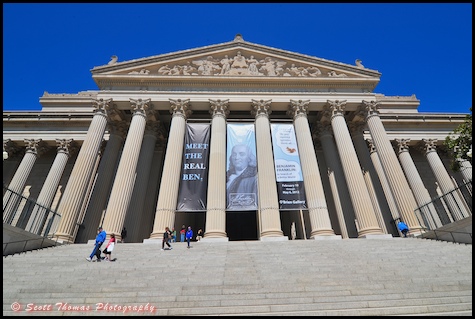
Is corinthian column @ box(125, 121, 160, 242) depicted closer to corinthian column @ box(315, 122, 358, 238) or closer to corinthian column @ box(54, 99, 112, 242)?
corinthian column @ box(54, 99, 112, 242)

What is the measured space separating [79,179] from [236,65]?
551 inches

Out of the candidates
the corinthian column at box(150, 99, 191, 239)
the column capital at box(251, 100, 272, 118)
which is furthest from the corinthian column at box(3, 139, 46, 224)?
the column capital at box(251, 100, 272, 118)

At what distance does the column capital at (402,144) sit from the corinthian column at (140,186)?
21950mm

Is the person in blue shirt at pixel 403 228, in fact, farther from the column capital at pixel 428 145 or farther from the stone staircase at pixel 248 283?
the column capital at pixel 428 145

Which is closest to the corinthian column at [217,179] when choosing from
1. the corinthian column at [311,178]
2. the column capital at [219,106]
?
the column capital at [219,106]

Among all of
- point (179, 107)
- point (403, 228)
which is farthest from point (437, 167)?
point (179, 107)

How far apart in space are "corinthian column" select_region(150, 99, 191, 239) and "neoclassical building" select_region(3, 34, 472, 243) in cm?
7

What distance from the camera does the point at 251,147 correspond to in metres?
17.6

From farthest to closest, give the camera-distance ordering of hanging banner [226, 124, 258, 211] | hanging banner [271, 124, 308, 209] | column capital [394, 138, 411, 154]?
column capital [394, 138, 411, 154] < hanging banner [271, 124, 308, 209] < hanging banner [226, 124, 258, 211]

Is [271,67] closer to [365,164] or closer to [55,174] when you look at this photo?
[365,164]

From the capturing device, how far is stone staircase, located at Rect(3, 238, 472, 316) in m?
5.80

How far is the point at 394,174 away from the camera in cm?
1712

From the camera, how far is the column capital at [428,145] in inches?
996

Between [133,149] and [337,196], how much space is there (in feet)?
49.3
